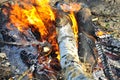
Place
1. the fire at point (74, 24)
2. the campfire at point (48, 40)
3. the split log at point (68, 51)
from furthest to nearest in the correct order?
the fire at point (74, 24), the campfire at point (48, 40), the split log at point (68, 51)

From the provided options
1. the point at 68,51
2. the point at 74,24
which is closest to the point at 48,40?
the point at 74,24

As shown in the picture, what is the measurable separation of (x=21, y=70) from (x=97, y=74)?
118 centimetres

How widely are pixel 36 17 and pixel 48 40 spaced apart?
0.57m

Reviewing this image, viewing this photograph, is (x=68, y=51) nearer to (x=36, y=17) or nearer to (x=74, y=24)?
(x=74, y=24)

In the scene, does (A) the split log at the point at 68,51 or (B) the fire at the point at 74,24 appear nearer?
(A) the split log at the point at 68,51

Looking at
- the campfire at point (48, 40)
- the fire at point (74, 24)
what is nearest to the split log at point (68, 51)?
the campfire at point (48, 40)

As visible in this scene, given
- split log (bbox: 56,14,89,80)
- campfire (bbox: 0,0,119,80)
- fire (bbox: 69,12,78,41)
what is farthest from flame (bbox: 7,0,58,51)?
fire (bbox: 69,12,78,41)

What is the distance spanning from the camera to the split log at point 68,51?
3769 millimetres

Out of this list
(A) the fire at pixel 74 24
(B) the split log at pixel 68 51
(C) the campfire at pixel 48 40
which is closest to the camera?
(B) the split log at pixel 68 51

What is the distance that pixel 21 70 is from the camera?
4.44m

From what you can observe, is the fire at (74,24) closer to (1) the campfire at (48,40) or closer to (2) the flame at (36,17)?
(1) the campfire at (48,40)

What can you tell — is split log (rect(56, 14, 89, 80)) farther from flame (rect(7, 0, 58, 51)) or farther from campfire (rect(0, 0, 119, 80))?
flame (rect(7, 0, 58, 51))

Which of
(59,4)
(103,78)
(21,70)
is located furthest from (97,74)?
(59,4)

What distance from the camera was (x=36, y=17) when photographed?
516 cm
